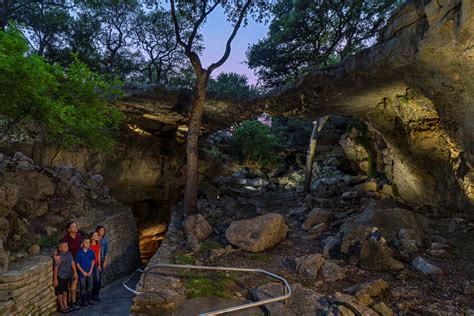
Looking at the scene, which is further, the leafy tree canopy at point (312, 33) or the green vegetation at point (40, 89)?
the leafy tree canopy at point (312, 33)

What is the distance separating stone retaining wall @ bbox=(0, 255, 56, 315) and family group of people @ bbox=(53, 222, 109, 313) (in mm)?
247

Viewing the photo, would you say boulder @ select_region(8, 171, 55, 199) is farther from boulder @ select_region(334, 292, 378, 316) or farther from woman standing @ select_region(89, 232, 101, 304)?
boulder @ select_region(334, 292, 378, 316)

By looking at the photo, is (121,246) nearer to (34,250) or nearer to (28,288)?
(34,250)

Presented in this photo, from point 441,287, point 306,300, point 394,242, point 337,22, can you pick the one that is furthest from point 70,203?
point 337,22

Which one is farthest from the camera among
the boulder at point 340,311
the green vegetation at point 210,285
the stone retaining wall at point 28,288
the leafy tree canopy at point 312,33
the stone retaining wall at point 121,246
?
the leafy tree canopy at point 312,33

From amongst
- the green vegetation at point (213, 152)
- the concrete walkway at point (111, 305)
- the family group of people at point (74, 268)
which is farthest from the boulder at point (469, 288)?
the green vegetation at point (213, 152)

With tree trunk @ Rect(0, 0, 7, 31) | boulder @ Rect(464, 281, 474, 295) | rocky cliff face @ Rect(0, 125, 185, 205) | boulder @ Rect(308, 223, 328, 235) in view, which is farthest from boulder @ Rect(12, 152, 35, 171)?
boulder @ Rect(464, 281, 474, 295)

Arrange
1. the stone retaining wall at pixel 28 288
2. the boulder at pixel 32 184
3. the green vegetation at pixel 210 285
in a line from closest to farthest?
the green vegetation at pixel 210 285 < the stone retaining wall at pixel 28 288 < the boulder at pixel 32 184

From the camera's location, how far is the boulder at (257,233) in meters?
7.51

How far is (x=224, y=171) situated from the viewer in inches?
842

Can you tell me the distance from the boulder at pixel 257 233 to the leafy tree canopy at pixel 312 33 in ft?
39.0

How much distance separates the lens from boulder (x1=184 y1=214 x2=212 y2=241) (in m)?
8.78

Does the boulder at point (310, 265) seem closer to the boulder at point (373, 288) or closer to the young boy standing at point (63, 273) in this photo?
the boulder at point (373, 288)

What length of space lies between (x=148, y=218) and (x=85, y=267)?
13276mm
